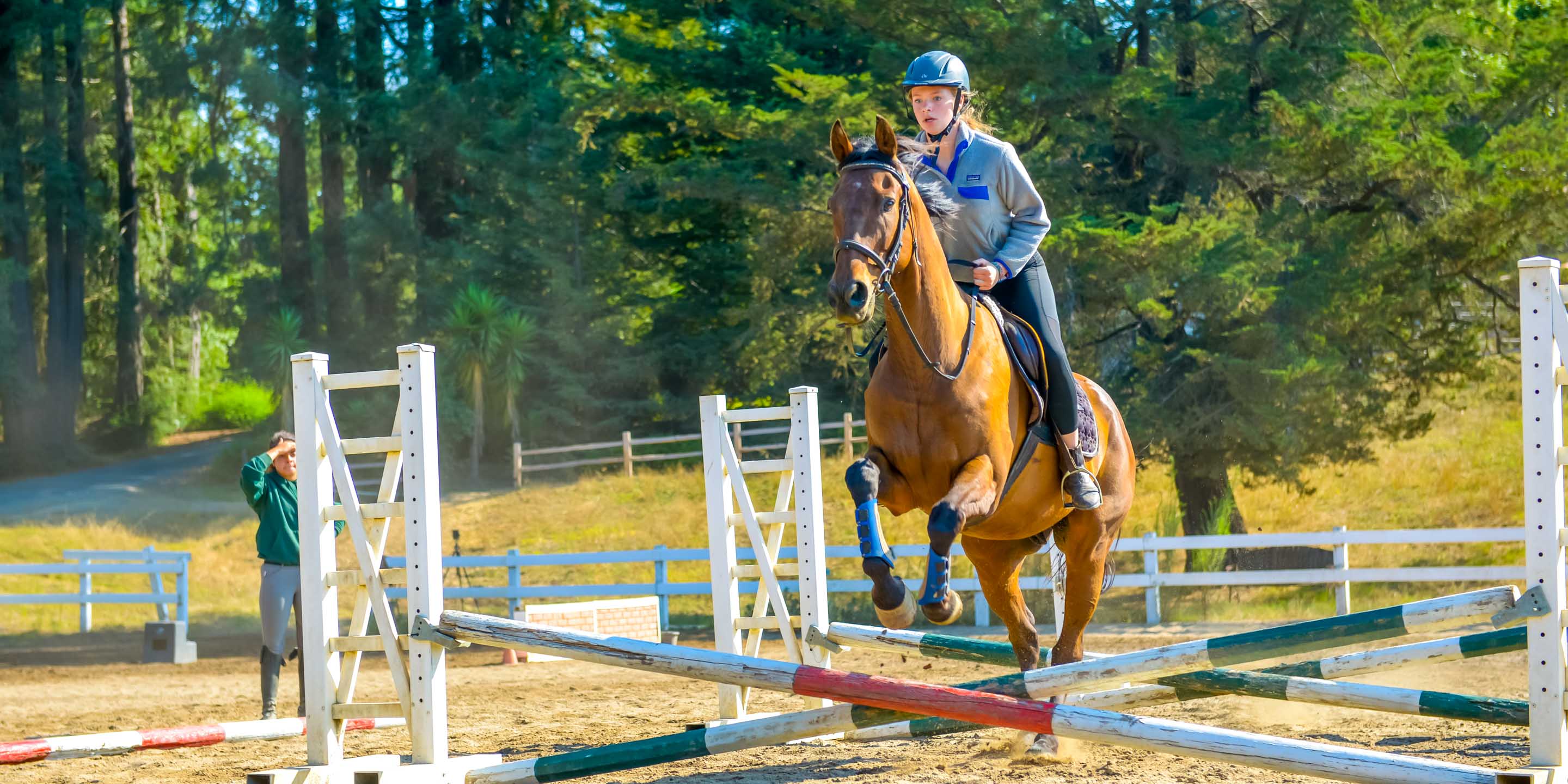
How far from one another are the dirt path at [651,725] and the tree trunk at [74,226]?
23209 mm

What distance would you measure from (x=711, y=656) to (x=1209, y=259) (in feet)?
38.7

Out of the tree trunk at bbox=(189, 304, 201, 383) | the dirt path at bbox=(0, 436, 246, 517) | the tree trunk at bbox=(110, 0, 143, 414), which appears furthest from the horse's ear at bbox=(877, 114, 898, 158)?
the tree trunk at bbox=(189, 304, 201, 383)

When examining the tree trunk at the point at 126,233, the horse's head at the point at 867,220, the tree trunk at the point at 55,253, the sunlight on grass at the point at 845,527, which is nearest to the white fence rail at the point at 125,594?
the sunlight on grass at the point at 845,527

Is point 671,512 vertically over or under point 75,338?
under

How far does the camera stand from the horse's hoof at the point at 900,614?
471cm

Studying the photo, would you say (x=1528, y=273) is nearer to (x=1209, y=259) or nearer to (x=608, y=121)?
(x=1209, y=259)

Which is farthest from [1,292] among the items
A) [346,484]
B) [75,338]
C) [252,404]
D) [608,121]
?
[346,484]

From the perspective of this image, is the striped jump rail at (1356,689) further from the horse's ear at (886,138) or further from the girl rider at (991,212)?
the horse's ear at (886,138)

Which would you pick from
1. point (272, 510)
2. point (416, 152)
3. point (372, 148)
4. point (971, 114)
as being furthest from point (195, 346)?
point (971, 114)

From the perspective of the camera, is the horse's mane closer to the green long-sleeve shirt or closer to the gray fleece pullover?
the gray fleece pullover

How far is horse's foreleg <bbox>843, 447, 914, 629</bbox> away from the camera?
4.67 metres

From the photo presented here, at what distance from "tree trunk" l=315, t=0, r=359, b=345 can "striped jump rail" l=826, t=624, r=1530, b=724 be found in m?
31.7

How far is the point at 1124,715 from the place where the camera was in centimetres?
446

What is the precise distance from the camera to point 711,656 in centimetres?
483
